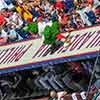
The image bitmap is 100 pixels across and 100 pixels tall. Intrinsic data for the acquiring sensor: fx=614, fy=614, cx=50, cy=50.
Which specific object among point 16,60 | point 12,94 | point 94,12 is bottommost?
point 12,94

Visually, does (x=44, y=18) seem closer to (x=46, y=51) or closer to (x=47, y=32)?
(x=47, y=32)

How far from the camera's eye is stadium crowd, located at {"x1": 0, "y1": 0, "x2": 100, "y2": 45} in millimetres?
22250

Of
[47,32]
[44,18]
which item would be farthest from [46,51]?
[44,18]

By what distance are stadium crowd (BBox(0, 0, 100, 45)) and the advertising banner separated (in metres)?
0.36

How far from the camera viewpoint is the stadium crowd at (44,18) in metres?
22.2

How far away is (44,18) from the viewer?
78.5 feet

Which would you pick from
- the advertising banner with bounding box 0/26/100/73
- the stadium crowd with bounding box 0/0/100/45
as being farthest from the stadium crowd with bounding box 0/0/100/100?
the advertising banner with bounding box 0/26/100/73

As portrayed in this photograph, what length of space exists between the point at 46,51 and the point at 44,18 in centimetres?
226

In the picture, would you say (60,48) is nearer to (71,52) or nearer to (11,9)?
(71,52)

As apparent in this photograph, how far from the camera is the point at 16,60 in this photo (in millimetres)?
22797

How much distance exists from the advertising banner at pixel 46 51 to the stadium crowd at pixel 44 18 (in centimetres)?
36

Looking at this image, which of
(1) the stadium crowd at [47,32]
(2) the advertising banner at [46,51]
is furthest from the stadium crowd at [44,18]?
(2) the advertising banner at [46,51]

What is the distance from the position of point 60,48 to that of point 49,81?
1462 mm

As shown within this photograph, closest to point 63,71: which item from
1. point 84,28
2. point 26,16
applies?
point 84,28
